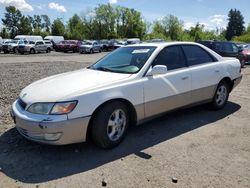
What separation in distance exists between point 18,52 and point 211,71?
1243 inches

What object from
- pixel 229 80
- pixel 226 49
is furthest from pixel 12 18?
pixel 229 80

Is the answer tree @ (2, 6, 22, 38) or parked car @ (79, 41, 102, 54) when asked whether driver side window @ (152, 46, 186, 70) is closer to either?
parked car @ (79, 41, 102, 54)

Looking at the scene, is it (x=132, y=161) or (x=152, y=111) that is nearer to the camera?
(x=132, y=161)

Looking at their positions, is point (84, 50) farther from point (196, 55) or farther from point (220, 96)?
point (196, 55)

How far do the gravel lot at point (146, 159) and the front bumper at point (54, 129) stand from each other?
0.31 meters

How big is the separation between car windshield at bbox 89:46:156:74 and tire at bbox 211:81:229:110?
1974 millimetres

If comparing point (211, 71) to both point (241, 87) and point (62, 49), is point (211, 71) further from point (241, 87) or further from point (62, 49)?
point (62, 49)

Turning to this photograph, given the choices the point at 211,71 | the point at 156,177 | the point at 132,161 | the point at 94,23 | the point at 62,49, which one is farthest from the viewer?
the point at 94,23

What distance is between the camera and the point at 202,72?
5.87 meters

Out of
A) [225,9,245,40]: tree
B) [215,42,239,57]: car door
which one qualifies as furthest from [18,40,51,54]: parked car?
[225,9,245,40]: tree

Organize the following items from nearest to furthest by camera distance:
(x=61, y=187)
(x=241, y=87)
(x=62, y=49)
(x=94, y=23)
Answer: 1. (x=61, y=187)
2. (x=241, y=87)
3. (x=62, y=49)
4. (x=94, y=23)

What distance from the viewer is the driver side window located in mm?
5184

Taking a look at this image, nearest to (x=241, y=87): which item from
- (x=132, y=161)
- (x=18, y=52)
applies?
(x=132, y=161)

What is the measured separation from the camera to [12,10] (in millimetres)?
85125
